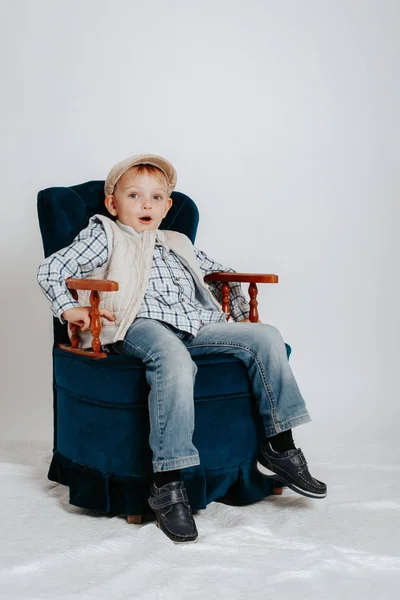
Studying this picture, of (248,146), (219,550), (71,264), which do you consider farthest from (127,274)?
(248,146)

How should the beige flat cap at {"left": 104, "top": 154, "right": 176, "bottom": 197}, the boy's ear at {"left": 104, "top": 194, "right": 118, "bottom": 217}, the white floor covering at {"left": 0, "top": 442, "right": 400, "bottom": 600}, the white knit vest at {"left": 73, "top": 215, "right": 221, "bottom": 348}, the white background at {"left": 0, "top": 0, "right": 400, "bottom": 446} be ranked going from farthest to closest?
the white background at {"left": 0, "top": 0, "right": 400, "bottom": 446} → the boy's ear at {"left": 104, "top": 194, "right": 118, "bottom": 217} → the beige flat cap at {"left": 104, "top": 154, "right": 176, "bottom": 197} → the white knit vest at {"left": 73, "top": 215, "right": 221, "bottom": 348} → the white floor covering at {"left": 0, "top": 442, "right": 400, "bottom": 600}

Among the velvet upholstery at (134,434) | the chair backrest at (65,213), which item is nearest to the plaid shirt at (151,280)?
the chair backrest at (65,213)

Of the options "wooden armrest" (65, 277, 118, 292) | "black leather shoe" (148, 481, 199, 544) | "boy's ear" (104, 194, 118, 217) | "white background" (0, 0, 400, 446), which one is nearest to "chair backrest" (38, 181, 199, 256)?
"boy's ear" (104, 194, 118, 217)

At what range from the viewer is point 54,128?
4184mm

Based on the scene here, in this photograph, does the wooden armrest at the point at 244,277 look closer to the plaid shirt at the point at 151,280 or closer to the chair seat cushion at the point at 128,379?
the plaid shirt at the point at 151,280

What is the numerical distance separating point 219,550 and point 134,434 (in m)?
0.48

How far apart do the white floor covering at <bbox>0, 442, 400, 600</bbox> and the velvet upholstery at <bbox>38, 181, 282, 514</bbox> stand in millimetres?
89

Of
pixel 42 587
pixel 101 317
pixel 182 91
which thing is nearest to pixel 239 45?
pixel 182 91

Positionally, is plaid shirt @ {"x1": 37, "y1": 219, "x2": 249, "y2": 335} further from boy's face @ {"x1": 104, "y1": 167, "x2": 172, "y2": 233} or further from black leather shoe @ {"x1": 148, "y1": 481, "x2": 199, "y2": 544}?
black leather shoe @ {"x1": 148, "y1": 481, "x2": 199, "y2": 544}

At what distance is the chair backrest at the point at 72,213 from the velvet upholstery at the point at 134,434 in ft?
1.50

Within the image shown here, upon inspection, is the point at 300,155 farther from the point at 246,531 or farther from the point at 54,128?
the point at 246,531

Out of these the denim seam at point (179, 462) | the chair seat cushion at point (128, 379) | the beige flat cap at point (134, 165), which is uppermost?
the beige flat cap at point (134, 165)

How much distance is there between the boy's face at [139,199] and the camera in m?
3.27

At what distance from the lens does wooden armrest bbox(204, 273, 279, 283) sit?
10.8ft
